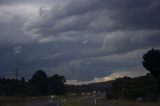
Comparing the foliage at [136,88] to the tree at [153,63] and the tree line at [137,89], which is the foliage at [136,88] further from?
the tree at [153,63]

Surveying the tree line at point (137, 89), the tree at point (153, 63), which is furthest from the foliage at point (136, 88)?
the tree at point (153, 63)

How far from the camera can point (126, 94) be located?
12694cm

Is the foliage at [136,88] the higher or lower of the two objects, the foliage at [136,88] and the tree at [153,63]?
the lower

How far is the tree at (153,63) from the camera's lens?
125750 mm

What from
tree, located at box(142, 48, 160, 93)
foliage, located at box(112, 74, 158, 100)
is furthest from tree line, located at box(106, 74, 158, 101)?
tree, located at box(142, 48, 160, 93)

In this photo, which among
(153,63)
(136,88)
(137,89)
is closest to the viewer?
(137,89)

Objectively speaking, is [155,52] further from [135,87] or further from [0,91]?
[0,91]

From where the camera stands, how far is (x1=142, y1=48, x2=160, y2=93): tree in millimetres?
125750

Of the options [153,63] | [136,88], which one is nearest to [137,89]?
[136,88]

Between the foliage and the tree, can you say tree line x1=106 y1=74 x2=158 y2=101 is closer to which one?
the foliage

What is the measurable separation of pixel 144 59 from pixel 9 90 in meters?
76.9

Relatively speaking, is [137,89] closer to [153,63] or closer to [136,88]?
[136,88]

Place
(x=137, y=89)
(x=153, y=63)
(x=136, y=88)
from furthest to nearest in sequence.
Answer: (x=136, y=88)
(x=153, y=63)
(x=137, y=89)

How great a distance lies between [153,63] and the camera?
126188mm
